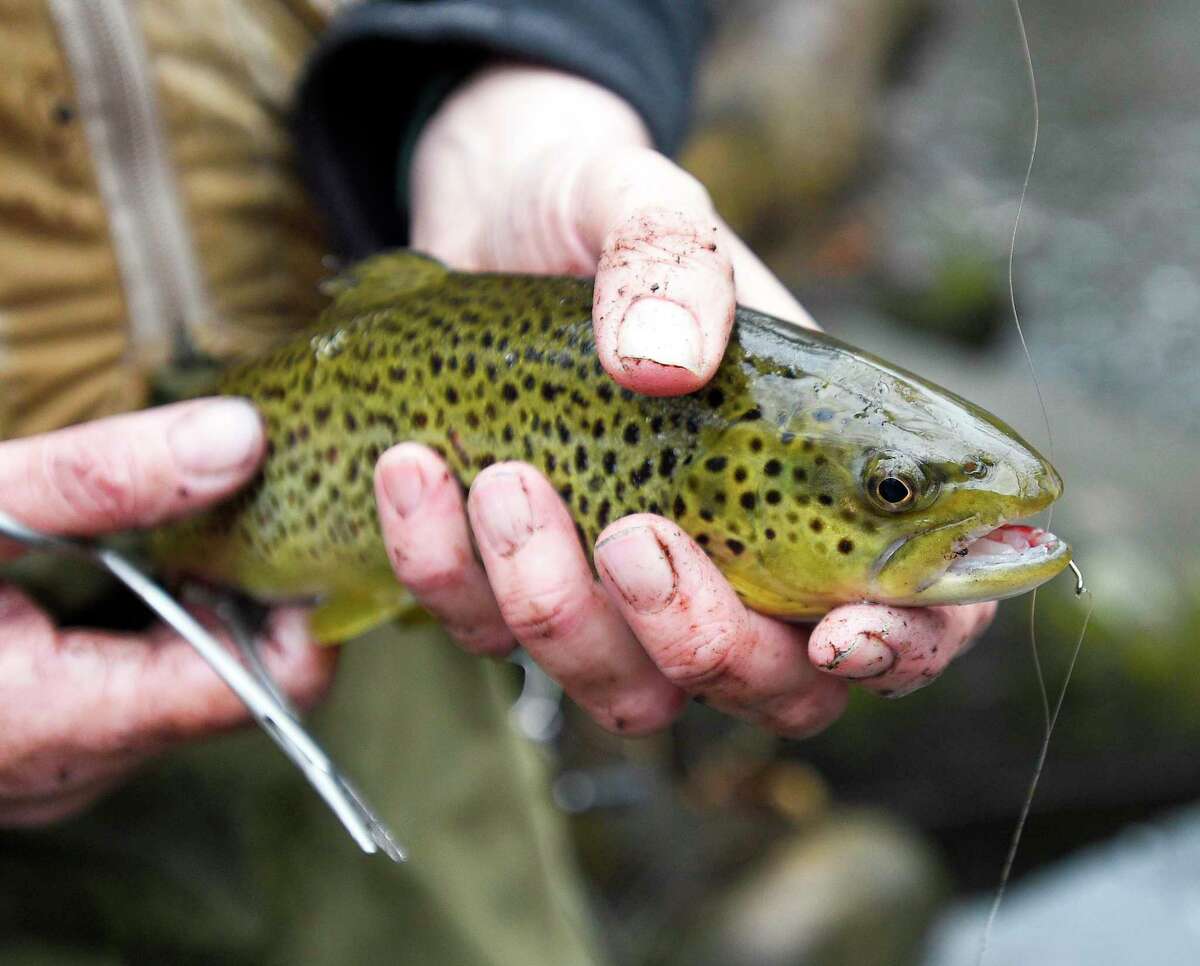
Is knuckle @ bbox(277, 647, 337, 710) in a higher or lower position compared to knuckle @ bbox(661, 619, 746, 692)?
lower

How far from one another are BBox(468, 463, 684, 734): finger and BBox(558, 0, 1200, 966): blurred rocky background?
2.34 meters

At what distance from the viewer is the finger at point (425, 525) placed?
5.27 ft

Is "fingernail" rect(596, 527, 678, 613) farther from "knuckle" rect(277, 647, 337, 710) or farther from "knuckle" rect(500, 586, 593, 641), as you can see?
"knuckle" rect(277, 647, 337, 710)

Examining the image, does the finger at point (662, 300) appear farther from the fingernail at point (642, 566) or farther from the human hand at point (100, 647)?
the human hand at point (100, 647)

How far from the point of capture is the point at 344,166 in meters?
2.21

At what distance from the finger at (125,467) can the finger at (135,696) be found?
0.20m

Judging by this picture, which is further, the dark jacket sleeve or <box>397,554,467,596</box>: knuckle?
the dark jacket sleeve

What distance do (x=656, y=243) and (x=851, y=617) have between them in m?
0.52

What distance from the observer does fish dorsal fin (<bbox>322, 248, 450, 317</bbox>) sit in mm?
1842

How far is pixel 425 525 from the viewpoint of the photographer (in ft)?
5.27

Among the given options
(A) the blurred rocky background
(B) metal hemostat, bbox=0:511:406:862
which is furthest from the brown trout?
(A) the blurred rocky background

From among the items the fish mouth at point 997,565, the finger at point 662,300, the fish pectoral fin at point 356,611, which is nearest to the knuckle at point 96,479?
the fish pectoral fin at point 356,611

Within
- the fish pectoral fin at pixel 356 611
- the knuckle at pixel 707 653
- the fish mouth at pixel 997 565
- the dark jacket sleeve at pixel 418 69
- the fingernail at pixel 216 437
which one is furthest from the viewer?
the dark jacket sleeve at pixel 418 69

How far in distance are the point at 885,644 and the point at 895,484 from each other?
192mm
